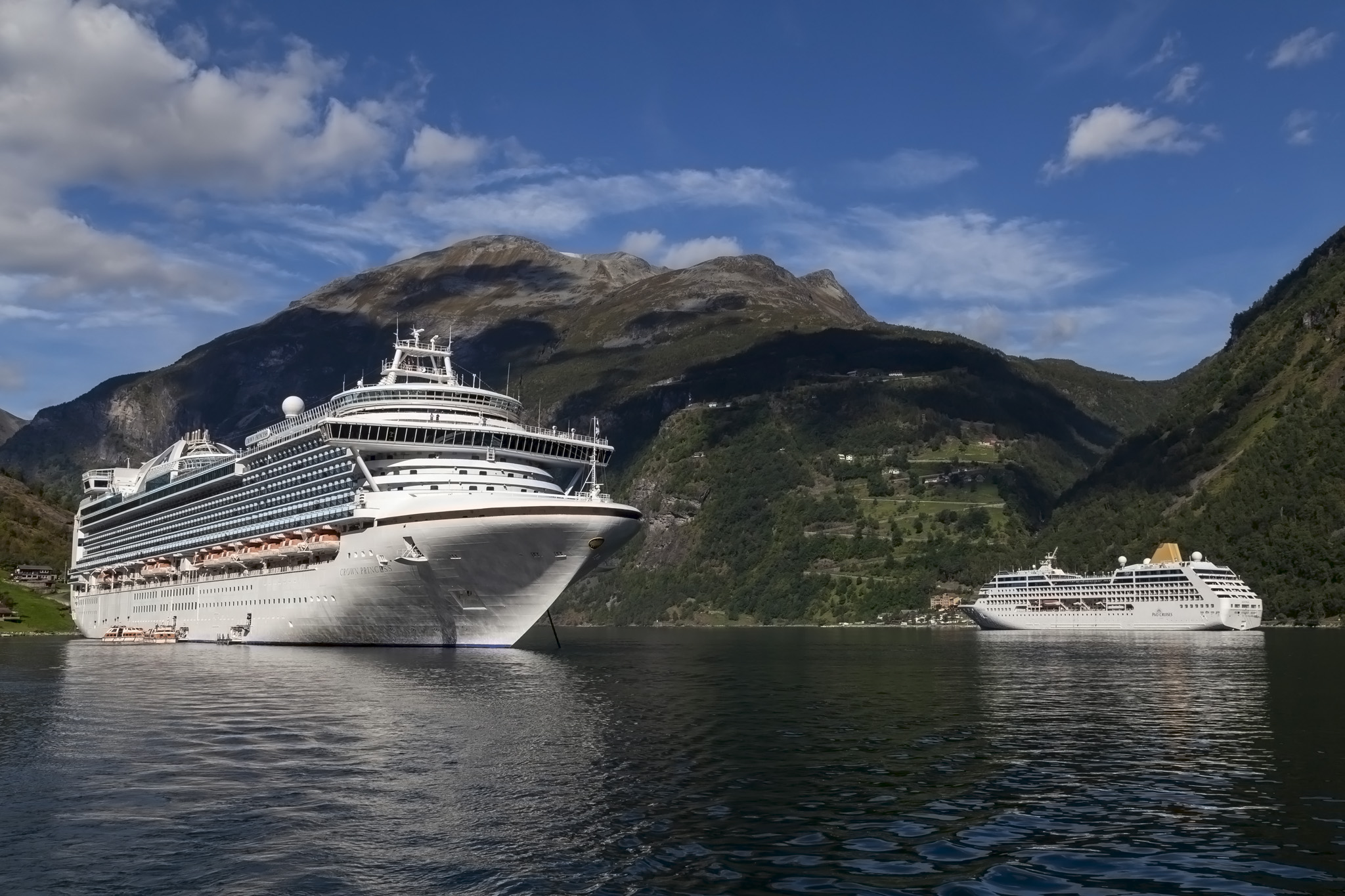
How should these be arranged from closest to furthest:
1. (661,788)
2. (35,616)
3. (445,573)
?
(661,788)
(445,573)
(35,616)

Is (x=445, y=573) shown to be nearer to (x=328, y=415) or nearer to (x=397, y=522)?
(x=397, y=522)

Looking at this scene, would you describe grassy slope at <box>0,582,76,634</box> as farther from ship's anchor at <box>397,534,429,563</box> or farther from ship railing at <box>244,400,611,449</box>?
ship's anchor at <box>397,534,429,563</box>

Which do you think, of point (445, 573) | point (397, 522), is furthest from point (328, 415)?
point (445, 573)

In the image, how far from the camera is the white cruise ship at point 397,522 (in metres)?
84.6

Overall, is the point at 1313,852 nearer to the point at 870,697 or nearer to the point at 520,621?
the point at 870,697

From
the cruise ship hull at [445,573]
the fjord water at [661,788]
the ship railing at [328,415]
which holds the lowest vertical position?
the fjord water at [661,788]

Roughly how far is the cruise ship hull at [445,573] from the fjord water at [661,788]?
57.2 feet

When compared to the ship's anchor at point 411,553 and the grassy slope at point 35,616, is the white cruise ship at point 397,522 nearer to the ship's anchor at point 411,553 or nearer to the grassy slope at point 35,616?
the ship's anchor at point 411,553

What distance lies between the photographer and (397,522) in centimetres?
8569

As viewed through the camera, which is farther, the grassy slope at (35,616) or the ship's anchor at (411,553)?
the grassy slope at (35,616)

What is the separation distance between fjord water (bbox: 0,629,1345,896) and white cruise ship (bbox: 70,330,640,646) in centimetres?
1887

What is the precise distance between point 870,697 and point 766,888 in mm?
38746

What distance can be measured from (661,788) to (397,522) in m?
57.2

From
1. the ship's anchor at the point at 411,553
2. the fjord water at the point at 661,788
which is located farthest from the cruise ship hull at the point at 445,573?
the fjord water at the point at 661,788
